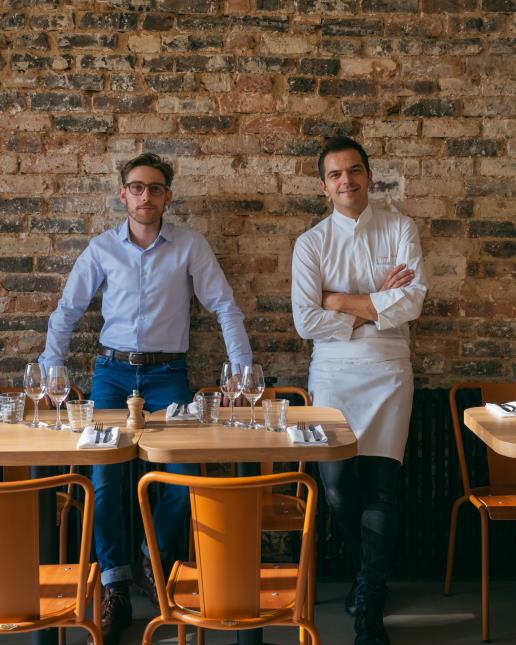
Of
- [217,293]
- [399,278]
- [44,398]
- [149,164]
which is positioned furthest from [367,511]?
[149,164]

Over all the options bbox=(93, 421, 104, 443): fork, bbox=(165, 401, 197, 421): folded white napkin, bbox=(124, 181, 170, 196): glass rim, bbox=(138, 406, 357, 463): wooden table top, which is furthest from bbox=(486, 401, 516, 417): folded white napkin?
bbox=(124, 181, 170, 196): glass rim

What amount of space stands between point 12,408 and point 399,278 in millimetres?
1760

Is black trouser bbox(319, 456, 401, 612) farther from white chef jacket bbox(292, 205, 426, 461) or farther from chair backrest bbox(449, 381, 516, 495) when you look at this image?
chair backrest bbox(449, 381, 516, 495)

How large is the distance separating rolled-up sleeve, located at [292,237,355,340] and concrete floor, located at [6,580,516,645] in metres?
1.25

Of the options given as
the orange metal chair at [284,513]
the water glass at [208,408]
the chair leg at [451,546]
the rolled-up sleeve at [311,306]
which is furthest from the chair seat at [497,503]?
the water glass at [208,408]

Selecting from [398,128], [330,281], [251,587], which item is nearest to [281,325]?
[330,281]

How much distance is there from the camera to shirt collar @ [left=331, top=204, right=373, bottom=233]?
3785 mm

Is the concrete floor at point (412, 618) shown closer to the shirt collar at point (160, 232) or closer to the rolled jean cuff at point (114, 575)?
the rolled jean cuff at point (114, 575)

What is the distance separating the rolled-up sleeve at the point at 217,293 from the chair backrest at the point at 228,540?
5.79 ft

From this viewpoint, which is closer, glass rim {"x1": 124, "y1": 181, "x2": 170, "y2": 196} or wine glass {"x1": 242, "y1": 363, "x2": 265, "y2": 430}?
wine glass {"x1": 242, "y1": 363, "x2": 265, "y2": 430}

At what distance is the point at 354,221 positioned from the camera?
380 cm

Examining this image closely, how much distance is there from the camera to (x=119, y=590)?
136 inches

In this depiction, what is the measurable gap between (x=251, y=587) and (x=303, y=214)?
237cm

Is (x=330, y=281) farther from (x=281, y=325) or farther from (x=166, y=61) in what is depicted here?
(x=166, y=61)
